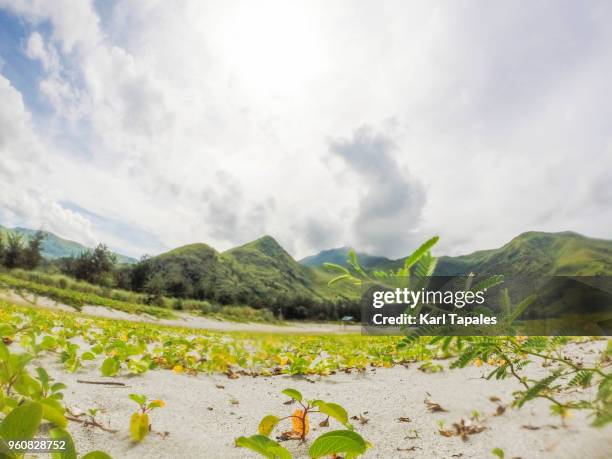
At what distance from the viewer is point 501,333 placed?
0.88 m

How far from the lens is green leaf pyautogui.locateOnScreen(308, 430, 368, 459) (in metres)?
0.88

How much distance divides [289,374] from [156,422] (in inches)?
78.4

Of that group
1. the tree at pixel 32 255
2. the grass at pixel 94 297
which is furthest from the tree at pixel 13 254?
the grass at pixel 94 297

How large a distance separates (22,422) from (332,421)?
1.54 m

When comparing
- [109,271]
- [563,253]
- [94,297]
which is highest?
[563,253]

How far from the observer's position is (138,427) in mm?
1496

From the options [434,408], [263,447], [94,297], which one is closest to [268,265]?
[94,297]

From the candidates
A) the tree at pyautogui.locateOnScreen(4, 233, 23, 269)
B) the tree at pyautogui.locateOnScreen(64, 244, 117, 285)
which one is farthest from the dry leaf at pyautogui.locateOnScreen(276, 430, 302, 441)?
the tree at pyautogui.locateOnScreen(4, 233, 23, 269)

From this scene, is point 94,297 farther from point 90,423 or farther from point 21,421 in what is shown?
point 21,421

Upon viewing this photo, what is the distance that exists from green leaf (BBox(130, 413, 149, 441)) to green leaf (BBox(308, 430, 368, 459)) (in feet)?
3.14

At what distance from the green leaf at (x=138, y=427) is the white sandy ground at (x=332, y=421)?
30mm

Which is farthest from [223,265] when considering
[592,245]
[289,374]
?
[289,374]

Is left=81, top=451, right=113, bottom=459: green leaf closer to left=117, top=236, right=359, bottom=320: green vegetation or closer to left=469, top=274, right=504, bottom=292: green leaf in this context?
left=469, top=274, right=504, bottom=292: green leaf

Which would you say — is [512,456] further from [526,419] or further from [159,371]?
[159,371]
